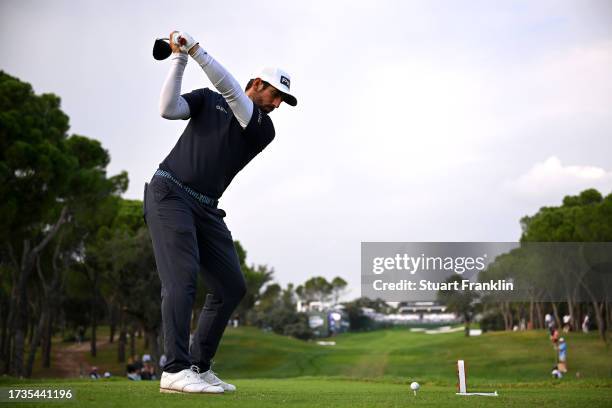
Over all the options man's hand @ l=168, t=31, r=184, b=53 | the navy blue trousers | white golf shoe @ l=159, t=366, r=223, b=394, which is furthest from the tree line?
man's hand @ l=168, t=31, r=184, b=53

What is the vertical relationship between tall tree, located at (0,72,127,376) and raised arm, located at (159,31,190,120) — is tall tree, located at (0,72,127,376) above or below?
above

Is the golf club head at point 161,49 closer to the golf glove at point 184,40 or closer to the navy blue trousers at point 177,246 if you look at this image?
the golf glove at point 184,40

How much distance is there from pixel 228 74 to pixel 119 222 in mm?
55641

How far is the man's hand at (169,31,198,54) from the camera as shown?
642 cm

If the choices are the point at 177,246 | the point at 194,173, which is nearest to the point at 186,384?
the point at 177,246

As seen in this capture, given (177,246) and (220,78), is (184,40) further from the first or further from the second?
(177,246)

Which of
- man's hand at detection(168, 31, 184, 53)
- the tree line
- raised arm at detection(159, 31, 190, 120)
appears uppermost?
the tree line

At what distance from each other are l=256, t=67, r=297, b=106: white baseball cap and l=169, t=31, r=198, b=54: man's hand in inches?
32.7

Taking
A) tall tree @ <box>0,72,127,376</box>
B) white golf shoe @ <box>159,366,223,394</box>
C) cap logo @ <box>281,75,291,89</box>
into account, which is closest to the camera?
white golf shoe @ <box>159,366,223,394</box>

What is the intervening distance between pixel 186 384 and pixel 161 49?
282 cm

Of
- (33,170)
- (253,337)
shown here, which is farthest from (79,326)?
(33,170)

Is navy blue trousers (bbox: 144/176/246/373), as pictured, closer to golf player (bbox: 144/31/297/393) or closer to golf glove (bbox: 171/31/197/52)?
golf player (bbox: 144/31/297/393)

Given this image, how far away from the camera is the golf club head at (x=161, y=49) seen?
6734 mm

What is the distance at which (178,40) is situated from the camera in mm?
6434
